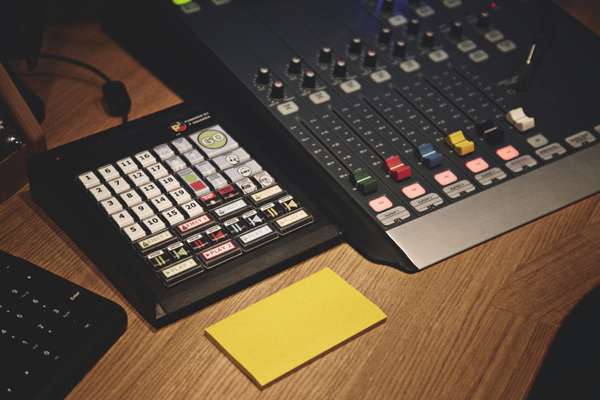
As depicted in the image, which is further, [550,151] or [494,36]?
[494,36]

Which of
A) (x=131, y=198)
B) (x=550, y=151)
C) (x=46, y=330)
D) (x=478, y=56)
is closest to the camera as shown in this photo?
(x=46, y=330)

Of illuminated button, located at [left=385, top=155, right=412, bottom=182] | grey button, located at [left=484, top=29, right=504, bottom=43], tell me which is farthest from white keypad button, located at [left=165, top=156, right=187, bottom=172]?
grey button, located at [left=484, top=29, right=504, bottom=43]

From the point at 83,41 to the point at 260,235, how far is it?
1.56ft

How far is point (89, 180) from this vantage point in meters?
0.75

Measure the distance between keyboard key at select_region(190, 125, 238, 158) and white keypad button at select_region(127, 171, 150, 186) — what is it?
0.07 meters

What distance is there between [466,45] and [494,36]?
0.15 feet

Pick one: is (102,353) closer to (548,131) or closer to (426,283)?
(426,283)

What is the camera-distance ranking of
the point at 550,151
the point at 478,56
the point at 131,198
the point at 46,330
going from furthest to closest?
the point at 478,56 < the point at 550,151 < the point at 131,198 < the point at 46,330

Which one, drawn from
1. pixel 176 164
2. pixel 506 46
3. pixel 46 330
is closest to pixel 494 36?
pixel 506 46

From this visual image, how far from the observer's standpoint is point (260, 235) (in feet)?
2.38

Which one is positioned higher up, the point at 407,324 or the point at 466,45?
the point at 466,45

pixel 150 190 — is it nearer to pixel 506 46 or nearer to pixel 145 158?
pixel 145 158

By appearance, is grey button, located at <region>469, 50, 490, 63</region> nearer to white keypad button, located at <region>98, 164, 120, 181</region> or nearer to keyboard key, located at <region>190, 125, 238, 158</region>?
keyboard key, located at <region>190, 125, 238, 158</region>

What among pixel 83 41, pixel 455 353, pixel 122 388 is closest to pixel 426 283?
pixel 455 353
